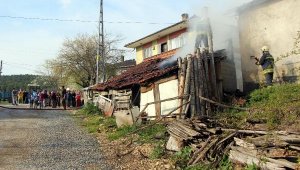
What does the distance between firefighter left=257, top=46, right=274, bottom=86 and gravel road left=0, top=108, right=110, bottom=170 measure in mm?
6826

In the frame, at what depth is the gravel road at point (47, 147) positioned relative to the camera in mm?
9734

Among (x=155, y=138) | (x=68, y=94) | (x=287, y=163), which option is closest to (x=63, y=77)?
(x=68, y=94)

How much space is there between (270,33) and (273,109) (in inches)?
239

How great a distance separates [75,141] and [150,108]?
11.7 feet

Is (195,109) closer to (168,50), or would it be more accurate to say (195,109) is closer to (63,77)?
(168,50)

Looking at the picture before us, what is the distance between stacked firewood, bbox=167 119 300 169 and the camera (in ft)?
22.5

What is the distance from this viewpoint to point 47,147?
11875 millimetres

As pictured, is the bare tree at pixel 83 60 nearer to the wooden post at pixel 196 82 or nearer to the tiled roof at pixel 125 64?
the tiled roof at pixel 125 64

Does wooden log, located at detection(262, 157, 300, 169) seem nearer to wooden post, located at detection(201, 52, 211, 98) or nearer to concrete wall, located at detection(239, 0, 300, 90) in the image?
wooden post, located at detection(201, 52, 211, 98)

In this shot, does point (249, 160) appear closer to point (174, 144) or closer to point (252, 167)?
point (252, 167)

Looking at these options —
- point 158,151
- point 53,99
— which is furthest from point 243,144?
point 53,99

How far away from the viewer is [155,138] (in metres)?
11.4

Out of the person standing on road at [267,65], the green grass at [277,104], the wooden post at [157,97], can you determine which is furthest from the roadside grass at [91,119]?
the person standing on road at [267,65]

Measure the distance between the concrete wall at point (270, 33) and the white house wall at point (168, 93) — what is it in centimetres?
369
